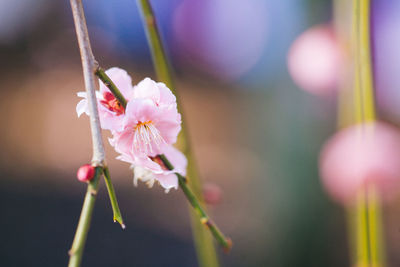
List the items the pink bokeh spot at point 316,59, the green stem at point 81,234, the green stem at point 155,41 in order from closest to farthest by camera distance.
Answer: the green stem at point 81,234 < the green stem at point 155,41 < the pink bokeh spot at point 316,59

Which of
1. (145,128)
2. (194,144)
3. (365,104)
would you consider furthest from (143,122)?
(194,144)

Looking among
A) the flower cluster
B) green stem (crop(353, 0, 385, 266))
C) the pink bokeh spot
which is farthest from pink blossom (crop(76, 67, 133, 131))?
the pink bokeh spot

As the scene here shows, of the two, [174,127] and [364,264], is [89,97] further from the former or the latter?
[364,264]

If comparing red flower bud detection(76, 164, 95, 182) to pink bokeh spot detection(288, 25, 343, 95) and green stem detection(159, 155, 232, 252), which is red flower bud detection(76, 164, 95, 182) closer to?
green stem detection(159, 155, 232, 252)

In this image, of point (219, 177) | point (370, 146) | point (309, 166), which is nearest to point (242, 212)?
point (219, 177)

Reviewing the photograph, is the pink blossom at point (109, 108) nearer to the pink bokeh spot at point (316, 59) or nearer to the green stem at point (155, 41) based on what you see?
the green stem at point (155, 41)

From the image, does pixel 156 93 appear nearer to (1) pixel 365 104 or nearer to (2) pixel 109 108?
(2) pixel 109 108

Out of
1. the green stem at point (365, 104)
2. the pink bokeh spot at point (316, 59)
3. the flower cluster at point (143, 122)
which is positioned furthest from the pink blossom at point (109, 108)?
the pink bokeh spot at point (316, 59)
